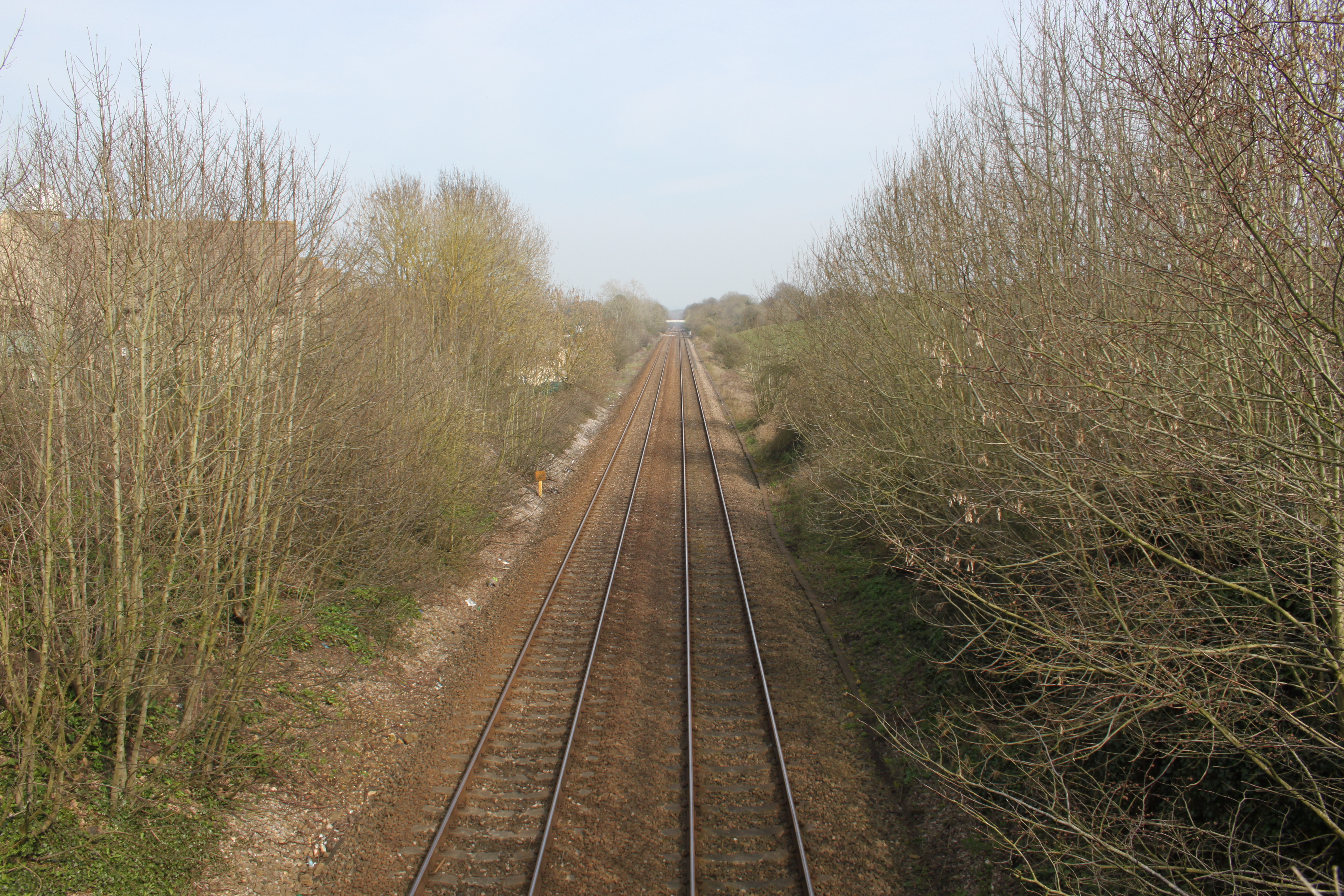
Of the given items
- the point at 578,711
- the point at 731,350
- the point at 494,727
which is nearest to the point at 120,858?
the point at 494,727

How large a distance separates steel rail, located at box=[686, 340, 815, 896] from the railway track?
29mm

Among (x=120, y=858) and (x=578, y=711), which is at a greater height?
(x=120, y=858)

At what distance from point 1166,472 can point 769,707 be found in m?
5.20

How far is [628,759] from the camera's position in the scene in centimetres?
739

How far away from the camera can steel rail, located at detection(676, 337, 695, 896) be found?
237 inches

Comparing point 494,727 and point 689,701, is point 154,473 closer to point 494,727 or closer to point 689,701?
point 494,727

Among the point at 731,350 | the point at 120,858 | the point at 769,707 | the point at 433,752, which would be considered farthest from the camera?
the point at 731,350

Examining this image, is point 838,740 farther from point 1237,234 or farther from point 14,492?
point 14,492

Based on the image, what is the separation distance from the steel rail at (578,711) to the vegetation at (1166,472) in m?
3.42

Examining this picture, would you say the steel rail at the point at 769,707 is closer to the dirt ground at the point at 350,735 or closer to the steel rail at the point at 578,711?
the steel rail at the point at 578,711

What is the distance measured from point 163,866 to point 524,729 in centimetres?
334

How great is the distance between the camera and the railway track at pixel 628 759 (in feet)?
19.3

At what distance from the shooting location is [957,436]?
8359mm

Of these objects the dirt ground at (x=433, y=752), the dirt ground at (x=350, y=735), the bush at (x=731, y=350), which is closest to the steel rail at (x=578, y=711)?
the dirt ground at (x=433, y=752)
